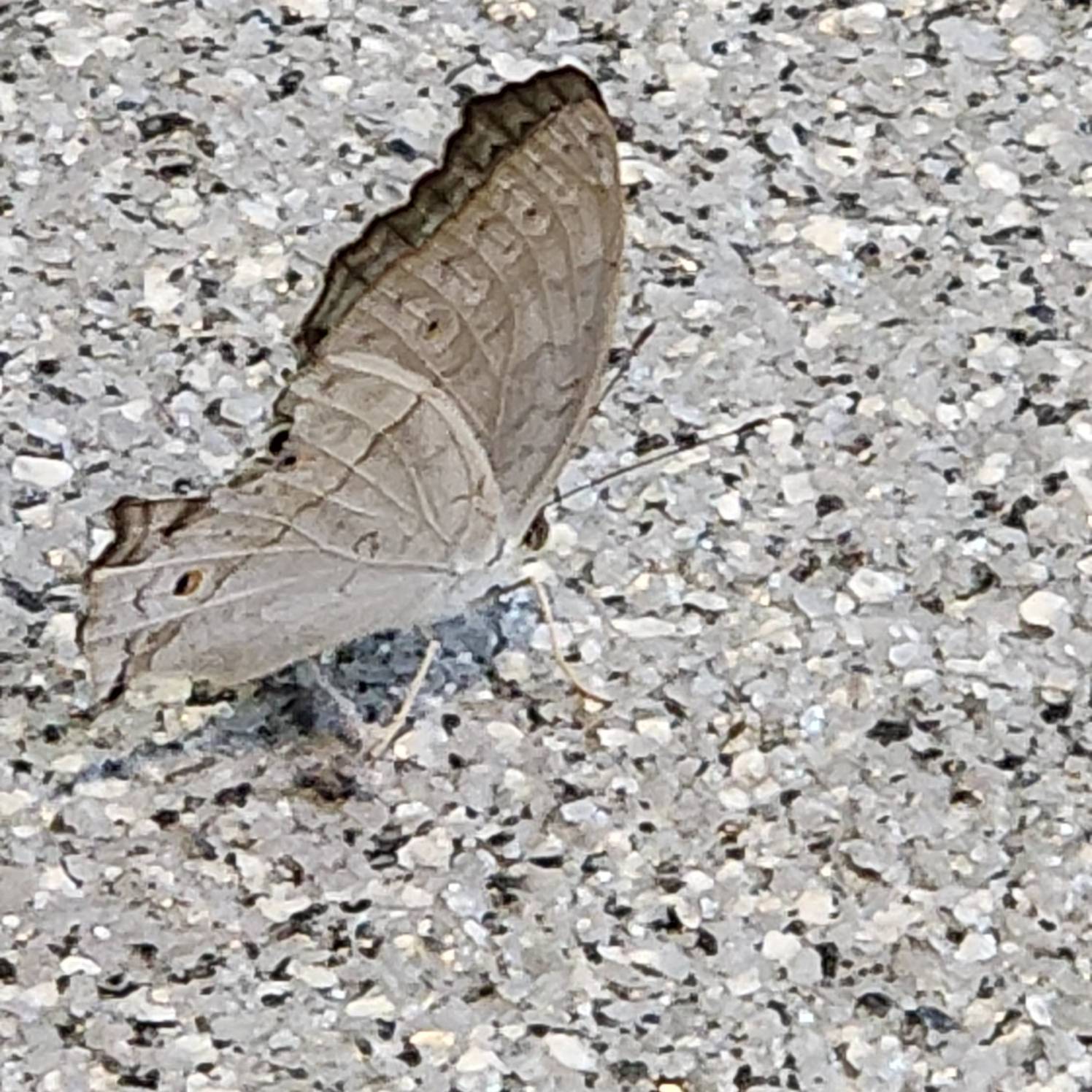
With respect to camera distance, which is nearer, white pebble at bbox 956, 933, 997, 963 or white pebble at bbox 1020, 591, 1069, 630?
white pebble at bbox 956, 933, 997, 963

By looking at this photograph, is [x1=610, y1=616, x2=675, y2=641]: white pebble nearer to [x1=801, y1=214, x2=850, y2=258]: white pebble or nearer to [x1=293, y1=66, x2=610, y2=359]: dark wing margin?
[x1=293, y1=66, x2=610, y2=359]: dark wing margin

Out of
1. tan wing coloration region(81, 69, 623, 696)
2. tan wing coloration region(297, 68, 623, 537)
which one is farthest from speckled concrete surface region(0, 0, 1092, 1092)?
tan wing coloration region(297, 68, 623, 537)

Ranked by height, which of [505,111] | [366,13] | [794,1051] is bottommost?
[794,1051]

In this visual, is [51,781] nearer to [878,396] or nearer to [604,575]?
[604,575]

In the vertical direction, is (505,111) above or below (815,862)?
above

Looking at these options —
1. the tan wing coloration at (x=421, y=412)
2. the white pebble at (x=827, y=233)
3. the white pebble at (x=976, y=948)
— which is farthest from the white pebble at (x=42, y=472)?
the white pebble at (x=976, y=948)

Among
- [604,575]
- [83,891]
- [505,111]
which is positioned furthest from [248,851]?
[505,111]

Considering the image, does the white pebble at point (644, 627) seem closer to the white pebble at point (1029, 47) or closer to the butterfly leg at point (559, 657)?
the butterfly leg at point (559, 657)

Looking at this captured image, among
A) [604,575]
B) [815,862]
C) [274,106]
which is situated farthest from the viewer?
[274,106]
